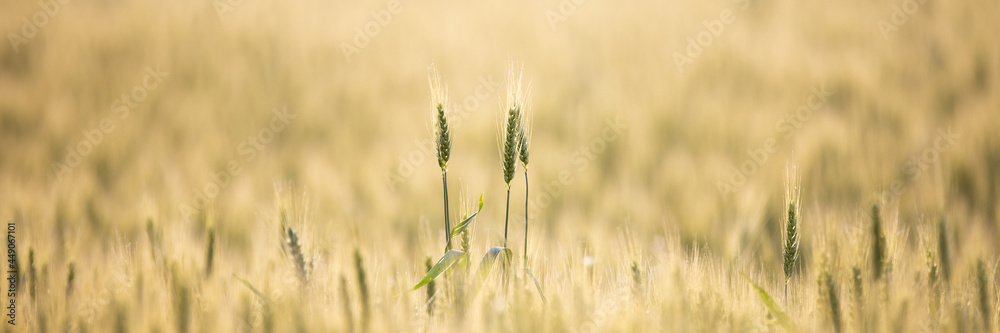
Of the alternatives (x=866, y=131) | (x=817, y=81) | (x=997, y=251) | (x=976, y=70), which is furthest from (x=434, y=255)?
(x=976, y=70)

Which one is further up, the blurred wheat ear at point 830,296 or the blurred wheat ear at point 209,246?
the blurred wheat ear at point 209,246

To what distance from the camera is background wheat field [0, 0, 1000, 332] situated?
1029 mm

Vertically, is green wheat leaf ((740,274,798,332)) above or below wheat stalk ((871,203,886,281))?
below

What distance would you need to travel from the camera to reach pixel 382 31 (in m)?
3.95

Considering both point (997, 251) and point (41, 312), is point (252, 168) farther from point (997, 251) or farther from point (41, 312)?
point (997, 251)

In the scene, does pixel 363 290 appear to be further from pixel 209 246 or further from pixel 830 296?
pixel 830 296

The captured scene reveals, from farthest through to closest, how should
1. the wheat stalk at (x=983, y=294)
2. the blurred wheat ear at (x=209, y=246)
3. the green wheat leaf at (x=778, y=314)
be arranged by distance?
the blurred wheat ear at (x=209, y=246) → the wheat stalk at (x=983, y=294) → the green wheat leaf at (x=778, y=314)

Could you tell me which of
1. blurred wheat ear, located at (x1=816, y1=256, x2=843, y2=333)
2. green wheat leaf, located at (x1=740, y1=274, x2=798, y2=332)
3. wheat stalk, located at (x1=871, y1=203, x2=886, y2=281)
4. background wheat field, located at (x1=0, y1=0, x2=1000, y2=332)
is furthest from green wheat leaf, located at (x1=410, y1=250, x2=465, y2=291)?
wheat stalk, located at (x1=871, y1=203, x2=886, y2=281)

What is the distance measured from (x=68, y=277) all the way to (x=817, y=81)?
3120 millimetres

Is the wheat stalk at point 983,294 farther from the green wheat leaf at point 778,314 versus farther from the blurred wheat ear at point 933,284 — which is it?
the green wheat leaf at point 778,314

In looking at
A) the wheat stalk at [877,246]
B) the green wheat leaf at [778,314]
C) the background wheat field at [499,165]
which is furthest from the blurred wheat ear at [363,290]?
the wheat stalk at [877,246]

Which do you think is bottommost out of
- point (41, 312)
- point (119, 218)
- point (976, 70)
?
point (41, 312)

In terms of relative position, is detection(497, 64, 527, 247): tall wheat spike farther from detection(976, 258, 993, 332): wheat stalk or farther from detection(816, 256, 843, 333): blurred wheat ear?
detection(976, 258, 993, 332): wheat stalk

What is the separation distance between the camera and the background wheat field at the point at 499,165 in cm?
103
